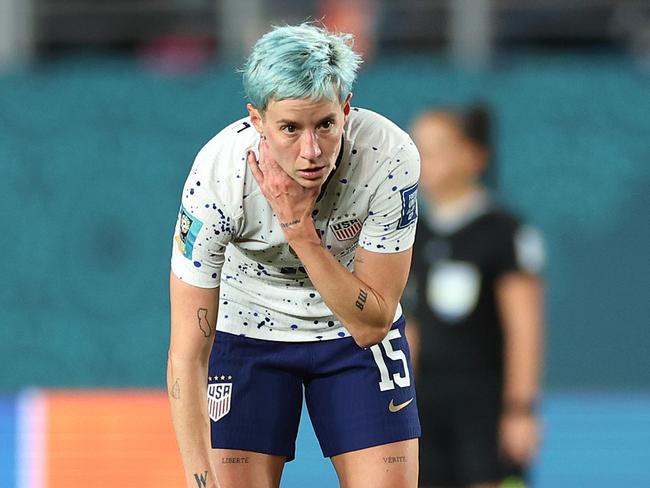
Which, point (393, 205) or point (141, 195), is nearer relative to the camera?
point (393, 205)

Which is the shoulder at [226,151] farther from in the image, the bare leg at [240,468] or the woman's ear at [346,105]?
the bare leg at [240,468]

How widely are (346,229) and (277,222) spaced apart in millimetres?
219

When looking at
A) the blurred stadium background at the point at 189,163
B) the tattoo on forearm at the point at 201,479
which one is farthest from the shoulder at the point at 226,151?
the blurred stadium background at the point at 189,163

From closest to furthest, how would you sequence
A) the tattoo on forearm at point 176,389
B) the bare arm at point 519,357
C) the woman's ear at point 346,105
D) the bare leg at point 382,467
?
the woman's ear at point 346,105 < the tattoo on forearm at point 176,389 < the bare leg at point 382,467 < the bare arm at point 519,357

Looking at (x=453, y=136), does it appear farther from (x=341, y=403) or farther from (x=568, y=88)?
(x=568, y=88)

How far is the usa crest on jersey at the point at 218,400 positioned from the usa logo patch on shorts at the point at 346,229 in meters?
0.59

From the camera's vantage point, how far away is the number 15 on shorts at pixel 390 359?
437 centimetres

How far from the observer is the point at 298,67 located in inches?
149

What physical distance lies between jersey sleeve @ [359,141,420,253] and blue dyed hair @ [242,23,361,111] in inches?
12.5

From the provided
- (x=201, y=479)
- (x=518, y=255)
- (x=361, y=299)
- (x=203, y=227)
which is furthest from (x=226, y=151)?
(x=518, y=255)

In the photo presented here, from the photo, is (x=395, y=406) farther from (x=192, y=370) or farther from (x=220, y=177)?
(x=220, y=177)

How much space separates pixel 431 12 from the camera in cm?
1088

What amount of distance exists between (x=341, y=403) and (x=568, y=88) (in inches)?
257

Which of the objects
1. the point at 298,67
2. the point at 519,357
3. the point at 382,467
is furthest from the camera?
the point at 519,357
